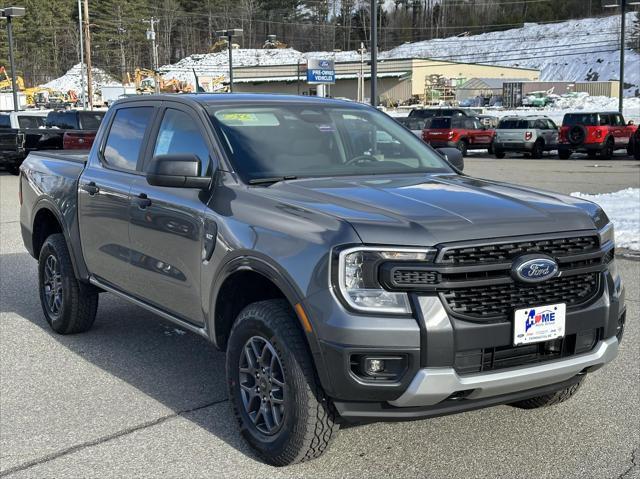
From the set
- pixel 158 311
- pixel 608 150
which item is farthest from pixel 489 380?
pixel 608 150

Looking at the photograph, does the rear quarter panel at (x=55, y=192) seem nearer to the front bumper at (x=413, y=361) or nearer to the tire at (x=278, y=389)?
the tire at (x=278, y=389)

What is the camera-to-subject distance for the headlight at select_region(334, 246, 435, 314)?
3.35 m

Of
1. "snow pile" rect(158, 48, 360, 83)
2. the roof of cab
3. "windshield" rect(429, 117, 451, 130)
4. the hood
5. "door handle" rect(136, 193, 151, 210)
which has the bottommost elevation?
"windshield" rect(429, 117, 451, 130)

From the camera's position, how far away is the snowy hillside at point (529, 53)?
123312 millimetres

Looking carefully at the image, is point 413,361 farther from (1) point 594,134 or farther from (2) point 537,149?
(2) point 537,149

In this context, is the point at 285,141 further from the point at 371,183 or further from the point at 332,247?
the point at 332,247

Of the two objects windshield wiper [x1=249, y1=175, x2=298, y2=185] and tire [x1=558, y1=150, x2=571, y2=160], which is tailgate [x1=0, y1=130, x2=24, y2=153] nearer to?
tire [x1=558, y1=150, x2=571, y2=160]

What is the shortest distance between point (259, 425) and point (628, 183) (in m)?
17.2

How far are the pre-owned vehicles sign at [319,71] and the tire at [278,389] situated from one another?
21.3 m

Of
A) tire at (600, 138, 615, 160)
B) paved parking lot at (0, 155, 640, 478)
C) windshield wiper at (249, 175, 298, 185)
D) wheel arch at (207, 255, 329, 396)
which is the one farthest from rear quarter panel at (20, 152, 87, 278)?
tire at (600, 138, 615, 160)

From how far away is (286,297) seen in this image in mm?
3688

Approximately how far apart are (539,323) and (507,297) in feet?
0.68

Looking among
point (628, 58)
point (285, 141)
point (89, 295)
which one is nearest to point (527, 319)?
point (285, 141)

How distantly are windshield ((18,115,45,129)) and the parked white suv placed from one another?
1697 centimetres
